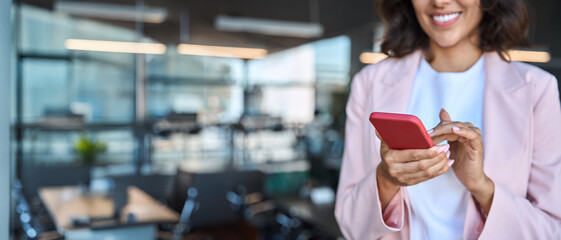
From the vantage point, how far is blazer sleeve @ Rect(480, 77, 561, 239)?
0.88 meters

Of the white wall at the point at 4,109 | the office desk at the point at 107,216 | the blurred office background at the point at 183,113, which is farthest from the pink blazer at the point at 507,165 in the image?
the office desk at the point at 107,216

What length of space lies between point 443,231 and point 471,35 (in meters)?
0.41

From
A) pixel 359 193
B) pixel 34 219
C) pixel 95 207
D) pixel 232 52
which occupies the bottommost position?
pixel 34 219

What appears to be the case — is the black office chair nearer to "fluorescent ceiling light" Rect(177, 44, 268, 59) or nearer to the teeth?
the teeth

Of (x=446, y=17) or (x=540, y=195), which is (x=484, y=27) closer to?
(x=446, y=17)

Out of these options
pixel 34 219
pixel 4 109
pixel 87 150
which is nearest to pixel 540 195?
pixel 4 109

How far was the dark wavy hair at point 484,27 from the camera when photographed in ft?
3.33

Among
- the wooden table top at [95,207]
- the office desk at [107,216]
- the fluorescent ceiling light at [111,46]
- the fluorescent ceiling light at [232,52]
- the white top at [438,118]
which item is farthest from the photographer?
the fluorescent ceiling light at [232,52]

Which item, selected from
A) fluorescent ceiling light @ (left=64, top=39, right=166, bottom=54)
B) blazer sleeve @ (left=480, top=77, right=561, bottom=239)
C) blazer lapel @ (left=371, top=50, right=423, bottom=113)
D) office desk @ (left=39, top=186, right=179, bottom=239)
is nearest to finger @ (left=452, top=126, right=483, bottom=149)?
blazer sleeve @ (left=480, top=77, right=561, bottom=239)

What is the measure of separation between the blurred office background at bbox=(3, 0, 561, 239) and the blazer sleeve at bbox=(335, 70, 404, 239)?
2651mm

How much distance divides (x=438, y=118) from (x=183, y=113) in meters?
8.52

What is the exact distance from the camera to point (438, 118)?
3.45ft

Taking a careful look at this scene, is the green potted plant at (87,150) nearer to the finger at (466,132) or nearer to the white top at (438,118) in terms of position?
the white top at (438,118)

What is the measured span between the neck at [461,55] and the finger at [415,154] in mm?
384
